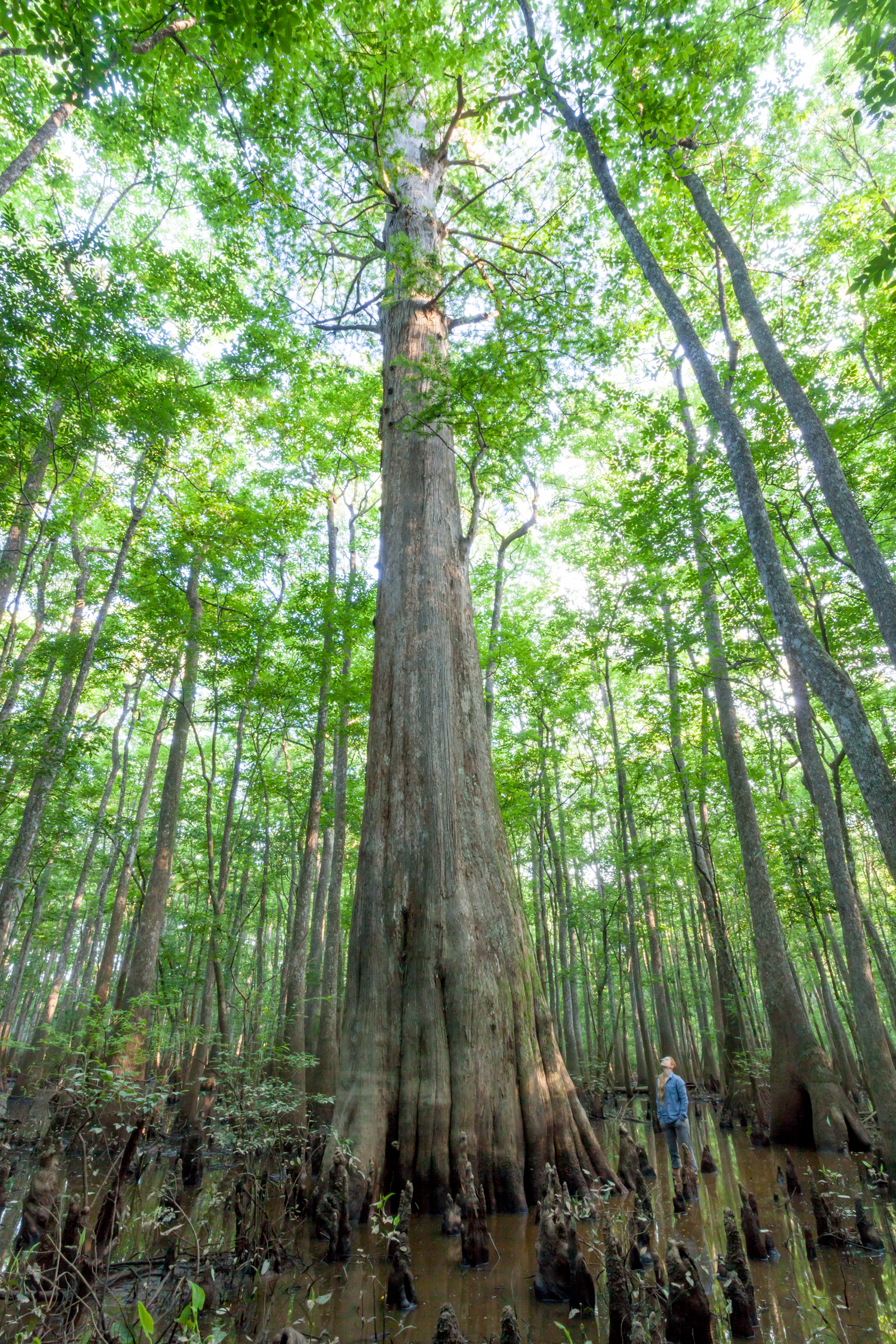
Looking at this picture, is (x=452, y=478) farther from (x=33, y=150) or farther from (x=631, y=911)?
(x=631, y=911)

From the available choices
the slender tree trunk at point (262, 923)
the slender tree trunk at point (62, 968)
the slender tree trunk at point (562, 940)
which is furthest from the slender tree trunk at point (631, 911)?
the slender tree trunk at point (62, 968)

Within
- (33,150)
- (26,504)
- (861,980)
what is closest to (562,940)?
(861,980)

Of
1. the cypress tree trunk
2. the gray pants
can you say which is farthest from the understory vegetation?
the gray pants

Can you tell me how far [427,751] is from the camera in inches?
205

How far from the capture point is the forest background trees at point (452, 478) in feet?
17.0

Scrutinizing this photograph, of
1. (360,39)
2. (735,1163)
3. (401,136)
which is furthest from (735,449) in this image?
(401,136)

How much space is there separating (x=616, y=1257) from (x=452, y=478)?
628 centimetres

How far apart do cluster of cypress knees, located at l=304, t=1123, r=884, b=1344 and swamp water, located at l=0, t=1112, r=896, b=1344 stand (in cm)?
8

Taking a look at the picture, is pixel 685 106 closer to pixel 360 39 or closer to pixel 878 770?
pixel 360 39

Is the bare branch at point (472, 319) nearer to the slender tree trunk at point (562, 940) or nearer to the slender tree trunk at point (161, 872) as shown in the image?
the slender tree trunk at point (161, 872)

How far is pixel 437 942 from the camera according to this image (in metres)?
4.57

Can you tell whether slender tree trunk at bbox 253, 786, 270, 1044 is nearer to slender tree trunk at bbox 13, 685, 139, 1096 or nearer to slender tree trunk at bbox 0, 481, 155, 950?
slender tree trunk at bbox 0, 481, 155, 950

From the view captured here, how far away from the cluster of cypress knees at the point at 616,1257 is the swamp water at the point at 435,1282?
0.25 feet

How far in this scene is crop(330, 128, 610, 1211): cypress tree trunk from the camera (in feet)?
13.6
